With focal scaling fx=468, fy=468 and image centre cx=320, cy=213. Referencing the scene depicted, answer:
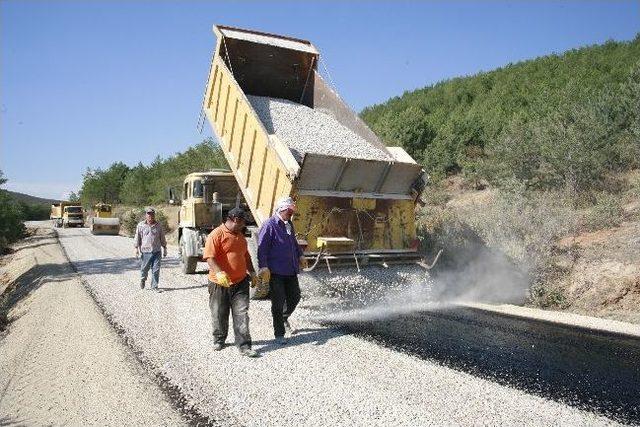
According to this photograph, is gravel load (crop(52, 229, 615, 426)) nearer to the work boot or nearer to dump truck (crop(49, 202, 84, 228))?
the work boot

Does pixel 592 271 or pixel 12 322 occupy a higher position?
pixel 592 271

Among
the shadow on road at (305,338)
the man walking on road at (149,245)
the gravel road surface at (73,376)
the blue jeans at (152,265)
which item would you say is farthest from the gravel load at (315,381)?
the man walking on road at (149,245)

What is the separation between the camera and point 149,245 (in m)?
8.86

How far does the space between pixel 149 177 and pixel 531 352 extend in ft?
196

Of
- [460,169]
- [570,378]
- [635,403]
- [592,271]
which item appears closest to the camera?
[635,403]

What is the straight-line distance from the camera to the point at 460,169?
26953 mm

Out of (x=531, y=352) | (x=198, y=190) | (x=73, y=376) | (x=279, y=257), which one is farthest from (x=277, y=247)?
(x=198, y=190)

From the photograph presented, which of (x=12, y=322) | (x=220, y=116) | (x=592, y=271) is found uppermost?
(x=220, y=116)

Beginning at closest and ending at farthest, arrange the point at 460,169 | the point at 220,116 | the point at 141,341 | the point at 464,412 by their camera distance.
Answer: the point at 464,412
the point at 141,341
the point at 220,116
the point at 460,169

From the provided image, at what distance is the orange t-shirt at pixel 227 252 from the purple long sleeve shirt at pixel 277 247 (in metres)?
0.30

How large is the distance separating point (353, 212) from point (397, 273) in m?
1.12

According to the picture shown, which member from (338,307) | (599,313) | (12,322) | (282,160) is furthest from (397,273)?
(12,322)

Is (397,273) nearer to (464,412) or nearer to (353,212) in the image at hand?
(353,212)

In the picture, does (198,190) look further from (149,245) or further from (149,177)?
(149,177)
